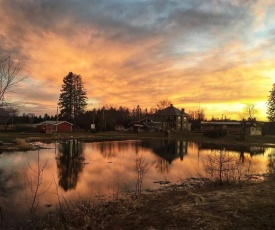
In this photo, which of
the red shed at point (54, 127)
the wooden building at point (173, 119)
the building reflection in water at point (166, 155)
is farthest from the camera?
A: the wooden building at point (173, 119)

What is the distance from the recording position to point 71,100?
9400 cm

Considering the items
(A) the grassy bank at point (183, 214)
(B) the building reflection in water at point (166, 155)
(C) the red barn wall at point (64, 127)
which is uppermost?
(C) the red barn wall at point (64, 127)

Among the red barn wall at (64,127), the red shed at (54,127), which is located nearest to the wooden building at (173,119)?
the red barn wall at (64,127)

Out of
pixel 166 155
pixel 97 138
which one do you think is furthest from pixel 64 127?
pixel 166 155

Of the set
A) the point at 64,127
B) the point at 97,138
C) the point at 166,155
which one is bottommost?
the point at 166,155

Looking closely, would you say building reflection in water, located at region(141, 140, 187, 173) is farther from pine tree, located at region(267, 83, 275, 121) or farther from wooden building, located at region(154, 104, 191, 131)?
wooden building, located at region(154, 104, 191, 131)

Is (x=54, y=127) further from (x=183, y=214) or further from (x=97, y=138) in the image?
(x=183, y=214)

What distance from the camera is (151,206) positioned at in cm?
1270

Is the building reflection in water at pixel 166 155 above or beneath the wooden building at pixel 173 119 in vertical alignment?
beneath

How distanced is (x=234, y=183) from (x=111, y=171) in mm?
10692

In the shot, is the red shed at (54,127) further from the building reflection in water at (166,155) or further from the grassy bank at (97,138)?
the building reflection in water at (166,155)

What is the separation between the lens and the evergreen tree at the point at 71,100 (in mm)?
93519

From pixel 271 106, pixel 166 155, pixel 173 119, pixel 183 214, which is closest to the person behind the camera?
pixel 183 214

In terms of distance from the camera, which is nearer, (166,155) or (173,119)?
(166,155)
